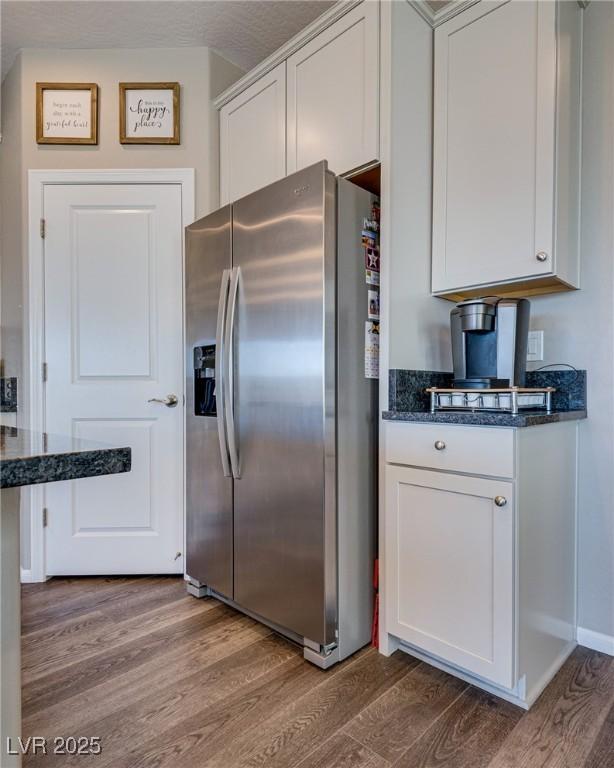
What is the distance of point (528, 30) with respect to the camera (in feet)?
5.49

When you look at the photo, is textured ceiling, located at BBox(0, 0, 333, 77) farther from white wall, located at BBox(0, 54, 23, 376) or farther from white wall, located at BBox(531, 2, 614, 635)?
white wall, located at BBox(531, 2, 614, 635)

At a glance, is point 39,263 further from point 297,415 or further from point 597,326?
point 597,326

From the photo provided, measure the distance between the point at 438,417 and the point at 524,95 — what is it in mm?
1177

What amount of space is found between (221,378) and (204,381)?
0.26 metres

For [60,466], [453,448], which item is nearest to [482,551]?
[453,448]

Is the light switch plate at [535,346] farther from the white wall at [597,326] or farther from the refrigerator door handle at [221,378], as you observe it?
the refrigerator door handle at [221,378]

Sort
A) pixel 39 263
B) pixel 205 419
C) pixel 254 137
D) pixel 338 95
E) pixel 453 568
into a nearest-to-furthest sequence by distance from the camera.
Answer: pixel 453 568
pixel 338 95
pixel 205 419
pixel 254 137
pixel 39 263

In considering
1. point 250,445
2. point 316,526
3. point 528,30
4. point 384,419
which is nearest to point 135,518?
point 250,445

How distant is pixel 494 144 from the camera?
177 centimetres

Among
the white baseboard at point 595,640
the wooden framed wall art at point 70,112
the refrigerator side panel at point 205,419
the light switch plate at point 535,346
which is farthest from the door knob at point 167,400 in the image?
the white baseboard at point 595,640

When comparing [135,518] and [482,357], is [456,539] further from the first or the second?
[135,518]

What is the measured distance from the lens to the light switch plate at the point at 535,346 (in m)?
1.92

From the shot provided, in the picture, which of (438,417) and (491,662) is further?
(438,417)

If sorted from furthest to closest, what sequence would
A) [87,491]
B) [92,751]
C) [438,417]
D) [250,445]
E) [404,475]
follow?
[87,491]
[250,445]
[404,475]
[438,417]
[92,751]
